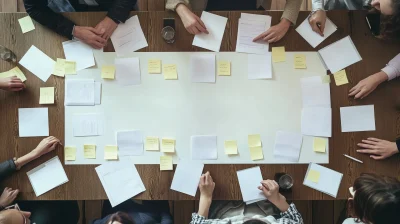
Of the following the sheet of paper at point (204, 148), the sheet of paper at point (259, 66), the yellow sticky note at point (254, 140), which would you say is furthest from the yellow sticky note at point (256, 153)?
the sheet of paper at point (259, 66)

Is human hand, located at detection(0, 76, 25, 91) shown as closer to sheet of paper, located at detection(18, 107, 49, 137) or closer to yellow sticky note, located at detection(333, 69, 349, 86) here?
sheet of paper, located at detection(18, 107, 49, 137)

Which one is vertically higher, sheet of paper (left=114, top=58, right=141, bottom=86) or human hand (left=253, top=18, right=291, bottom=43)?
human hand (left=253, top=18, right=291, bottom=43)

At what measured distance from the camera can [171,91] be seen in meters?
1.73

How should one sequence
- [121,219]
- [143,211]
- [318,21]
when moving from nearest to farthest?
1. [121,219]
2. [318,21]
3. [143,211]

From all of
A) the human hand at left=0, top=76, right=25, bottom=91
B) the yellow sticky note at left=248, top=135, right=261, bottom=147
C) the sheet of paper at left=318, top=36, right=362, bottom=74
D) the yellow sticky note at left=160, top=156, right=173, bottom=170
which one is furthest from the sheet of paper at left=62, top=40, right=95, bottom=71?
the sheet of paper at left=318, top=36, right=362, bottom=74

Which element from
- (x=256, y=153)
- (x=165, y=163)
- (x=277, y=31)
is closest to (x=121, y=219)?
(x=165, y=163)

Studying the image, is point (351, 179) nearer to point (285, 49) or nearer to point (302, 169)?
point (302, 169)

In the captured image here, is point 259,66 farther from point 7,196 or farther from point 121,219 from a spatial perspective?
point 7,196

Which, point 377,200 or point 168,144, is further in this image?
point 168,144

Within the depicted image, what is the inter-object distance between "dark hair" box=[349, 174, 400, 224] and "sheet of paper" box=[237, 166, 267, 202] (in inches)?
17.0

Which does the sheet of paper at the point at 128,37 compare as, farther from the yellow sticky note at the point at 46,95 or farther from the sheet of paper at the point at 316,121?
the sheet of paper at the point at 316,121

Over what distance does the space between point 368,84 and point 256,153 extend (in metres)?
0.61

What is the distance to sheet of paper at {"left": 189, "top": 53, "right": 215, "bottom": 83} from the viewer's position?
172 cm

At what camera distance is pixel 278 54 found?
5.64 feet
